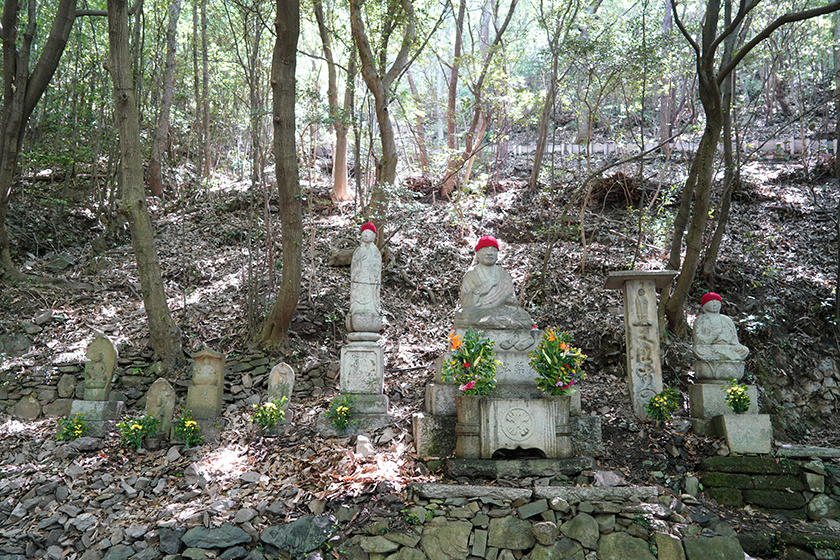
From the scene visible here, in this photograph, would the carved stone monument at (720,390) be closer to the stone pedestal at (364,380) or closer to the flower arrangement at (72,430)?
the stone pedestal at (364,380)

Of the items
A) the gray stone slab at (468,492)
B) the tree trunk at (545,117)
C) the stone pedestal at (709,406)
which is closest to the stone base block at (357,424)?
the gray stone slab at (468,492)

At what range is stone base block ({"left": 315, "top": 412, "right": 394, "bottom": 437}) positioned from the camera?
6504 millimetres

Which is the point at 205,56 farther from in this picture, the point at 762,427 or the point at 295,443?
the point at 762,427

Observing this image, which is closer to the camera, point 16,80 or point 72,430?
point 72,430

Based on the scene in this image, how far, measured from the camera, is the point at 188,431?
6359mm

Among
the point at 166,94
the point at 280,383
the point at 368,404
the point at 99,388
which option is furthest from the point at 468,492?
the point at 166,94

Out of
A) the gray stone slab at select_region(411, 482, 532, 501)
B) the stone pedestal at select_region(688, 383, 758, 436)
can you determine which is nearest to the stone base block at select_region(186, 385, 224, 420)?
the gray stone slab at select_region(411, 482, 532, 501)

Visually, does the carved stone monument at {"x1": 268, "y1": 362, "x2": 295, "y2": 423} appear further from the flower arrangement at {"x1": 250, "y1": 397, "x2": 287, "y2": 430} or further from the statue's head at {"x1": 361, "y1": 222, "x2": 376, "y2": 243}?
the statue's head at {"x1": 361, "y1": 222, "x2": 376, "y2": 243}

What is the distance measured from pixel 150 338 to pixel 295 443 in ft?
12.3

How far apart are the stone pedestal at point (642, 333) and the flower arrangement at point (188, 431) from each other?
5288 mm

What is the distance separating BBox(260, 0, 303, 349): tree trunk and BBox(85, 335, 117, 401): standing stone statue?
249cm

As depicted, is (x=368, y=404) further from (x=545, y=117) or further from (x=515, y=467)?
(x=545, y=117)

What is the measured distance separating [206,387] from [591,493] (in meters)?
4.51

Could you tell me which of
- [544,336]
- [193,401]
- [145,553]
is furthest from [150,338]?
[544,336]
